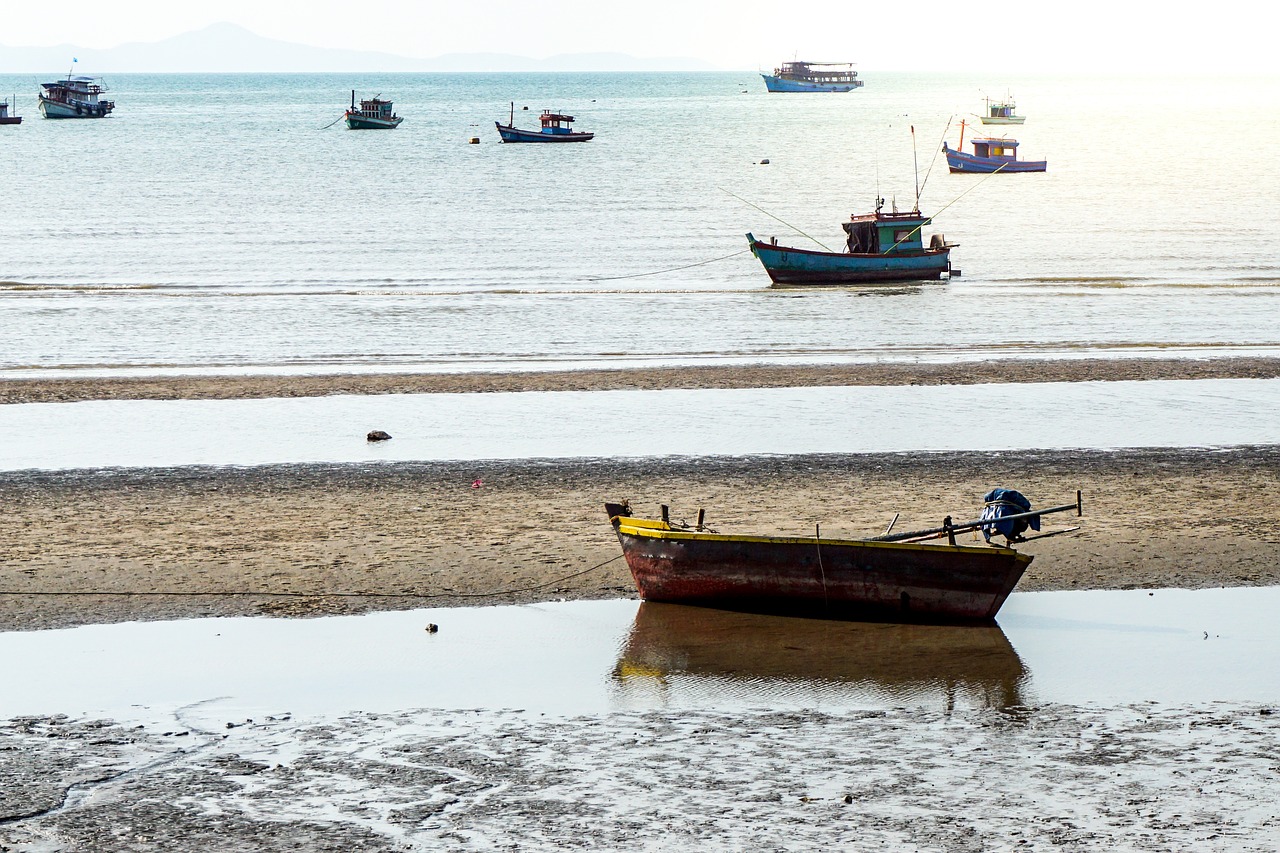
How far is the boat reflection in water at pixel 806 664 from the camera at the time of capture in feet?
37.6

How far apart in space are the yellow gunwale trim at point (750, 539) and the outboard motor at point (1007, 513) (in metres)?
0.18

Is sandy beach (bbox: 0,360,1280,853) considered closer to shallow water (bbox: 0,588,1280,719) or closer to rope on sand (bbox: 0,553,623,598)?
rope on sand (bbox: 0,553,623,598)

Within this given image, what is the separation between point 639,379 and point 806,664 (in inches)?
597

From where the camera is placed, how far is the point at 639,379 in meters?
27.1

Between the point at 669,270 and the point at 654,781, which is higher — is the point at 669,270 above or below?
above

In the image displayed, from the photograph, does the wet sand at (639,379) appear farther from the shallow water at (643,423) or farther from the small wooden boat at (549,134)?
the small wooden boat at (549,134)

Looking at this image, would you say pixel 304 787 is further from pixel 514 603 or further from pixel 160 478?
pixel 160 478

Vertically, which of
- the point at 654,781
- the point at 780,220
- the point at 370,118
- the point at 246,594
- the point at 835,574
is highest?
the point at 370,118

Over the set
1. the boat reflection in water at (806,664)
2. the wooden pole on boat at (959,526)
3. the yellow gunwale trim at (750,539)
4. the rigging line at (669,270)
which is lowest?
the boat reflection in water at (806,664)

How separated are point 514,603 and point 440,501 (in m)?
3.82

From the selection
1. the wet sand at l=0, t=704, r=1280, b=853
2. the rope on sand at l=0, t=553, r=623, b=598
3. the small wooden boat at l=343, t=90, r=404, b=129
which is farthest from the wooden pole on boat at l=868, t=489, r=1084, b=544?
the small wooden boat at l=343, t=90, r=404, b=129

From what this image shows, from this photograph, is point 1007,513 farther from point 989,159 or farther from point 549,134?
point 549,134

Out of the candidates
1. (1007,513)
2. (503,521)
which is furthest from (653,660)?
(503,521)

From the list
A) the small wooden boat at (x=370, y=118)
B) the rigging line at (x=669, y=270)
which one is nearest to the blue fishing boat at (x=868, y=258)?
the rigging line at (x=669, y=270)
